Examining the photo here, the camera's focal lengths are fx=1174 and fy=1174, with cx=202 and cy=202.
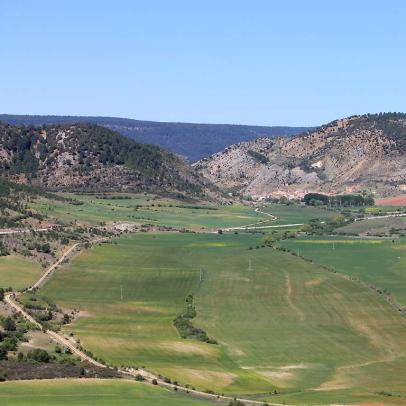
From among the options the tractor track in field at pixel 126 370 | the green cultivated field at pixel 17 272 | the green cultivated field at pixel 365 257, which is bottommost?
the tractor track in field at pixel 126 370

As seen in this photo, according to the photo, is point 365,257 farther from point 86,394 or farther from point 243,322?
point 86,394

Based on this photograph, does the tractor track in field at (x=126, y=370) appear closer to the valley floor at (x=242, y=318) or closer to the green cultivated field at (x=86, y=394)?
the valley floor at (x=242, y=318)

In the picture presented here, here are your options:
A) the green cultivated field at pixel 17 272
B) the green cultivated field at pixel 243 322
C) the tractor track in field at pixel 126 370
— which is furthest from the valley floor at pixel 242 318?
the tractor track in field at pixel 126 370

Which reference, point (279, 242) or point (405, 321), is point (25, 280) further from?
point (279, 242)

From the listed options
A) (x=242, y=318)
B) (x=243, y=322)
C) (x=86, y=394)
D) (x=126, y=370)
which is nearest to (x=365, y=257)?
(x=242, y=318)

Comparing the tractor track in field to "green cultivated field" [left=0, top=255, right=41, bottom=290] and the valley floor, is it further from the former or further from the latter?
"green cultivated field" [left=0, top=255, right=41, bottom=290]

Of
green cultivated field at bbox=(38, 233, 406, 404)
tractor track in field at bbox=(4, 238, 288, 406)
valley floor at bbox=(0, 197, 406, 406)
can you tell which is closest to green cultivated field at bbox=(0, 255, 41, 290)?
valley floor at bbox=(0, 197, 406, 406)
